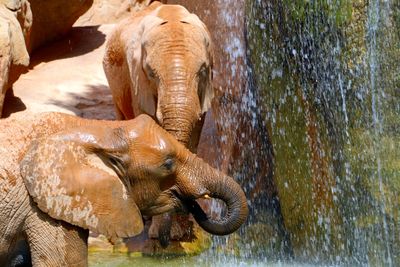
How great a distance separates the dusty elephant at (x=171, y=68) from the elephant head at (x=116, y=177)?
6.35 ft

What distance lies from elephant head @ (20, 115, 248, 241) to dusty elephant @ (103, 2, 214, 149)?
194 cm

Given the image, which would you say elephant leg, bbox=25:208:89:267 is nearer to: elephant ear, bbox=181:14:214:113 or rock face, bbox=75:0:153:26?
elephant ear, bbox=181:14:214:113

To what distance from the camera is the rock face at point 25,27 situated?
9961 millimetres

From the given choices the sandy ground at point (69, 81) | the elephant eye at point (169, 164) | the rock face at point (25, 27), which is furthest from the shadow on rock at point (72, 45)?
the elephant eye at point (169, 164)

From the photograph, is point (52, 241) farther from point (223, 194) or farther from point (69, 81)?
point (69, 81)

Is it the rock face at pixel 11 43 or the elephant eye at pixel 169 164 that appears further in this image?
the rock face at pixel 11 43

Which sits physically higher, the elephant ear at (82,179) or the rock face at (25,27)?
the elephant ear at (82,179)

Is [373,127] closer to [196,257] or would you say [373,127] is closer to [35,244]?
[196,257]

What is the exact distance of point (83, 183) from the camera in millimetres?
5055

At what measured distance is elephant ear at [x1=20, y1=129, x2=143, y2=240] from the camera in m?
5.02

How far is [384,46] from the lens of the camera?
8.64 meters

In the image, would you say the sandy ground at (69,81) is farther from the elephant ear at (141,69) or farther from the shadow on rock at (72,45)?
the elephant ear at (141,69)

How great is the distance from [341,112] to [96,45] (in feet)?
18.1

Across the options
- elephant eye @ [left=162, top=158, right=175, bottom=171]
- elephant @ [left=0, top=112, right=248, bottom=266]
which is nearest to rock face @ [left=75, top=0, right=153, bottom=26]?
elephant @ [left=0, top=112, right=248, bottom=266]
